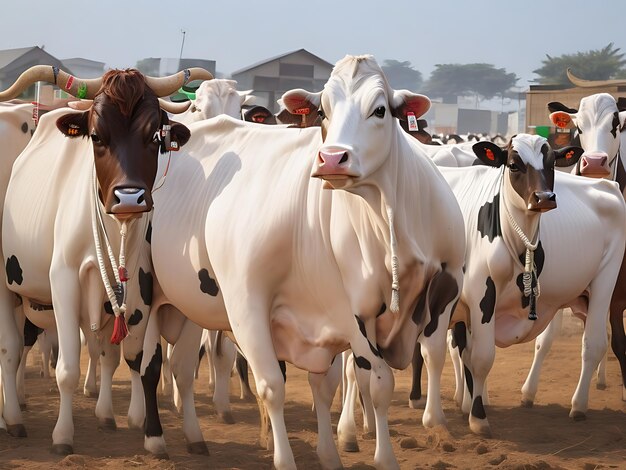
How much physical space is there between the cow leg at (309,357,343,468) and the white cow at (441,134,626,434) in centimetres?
158

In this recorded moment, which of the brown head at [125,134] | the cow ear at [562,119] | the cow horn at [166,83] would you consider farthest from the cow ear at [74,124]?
the cow ear at [562,119]

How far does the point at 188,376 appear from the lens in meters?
6.96

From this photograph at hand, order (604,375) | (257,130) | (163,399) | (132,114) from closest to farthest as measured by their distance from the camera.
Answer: (132,114) → (257,130) → (163,399) → (604,375)

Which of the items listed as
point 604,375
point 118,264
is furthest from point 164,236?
point 604,375

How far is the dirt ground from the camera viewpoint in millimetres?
6477

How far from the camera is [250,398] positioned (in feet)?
29.1

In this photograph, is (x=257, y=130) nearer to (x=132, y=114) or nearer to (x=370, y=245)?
(x=132, y=114)

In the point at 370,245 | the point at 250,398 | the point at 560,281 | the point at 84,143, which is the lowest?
the point at 250,398

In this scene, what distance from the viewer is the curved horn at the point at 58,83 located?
21.3 feet

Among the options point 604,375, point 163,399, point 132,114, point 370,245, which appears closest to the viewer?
point 370,245

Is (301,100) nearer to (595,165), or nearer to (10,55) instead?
(595,165)

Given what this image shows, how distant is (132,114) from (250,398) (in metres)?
3.53

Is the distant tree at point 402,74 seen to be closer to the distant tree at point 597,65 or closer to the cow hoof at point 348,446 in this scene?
the distant tree at point 597,65

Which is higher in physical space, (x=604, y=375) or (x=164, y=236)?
(x=164, y=236)
